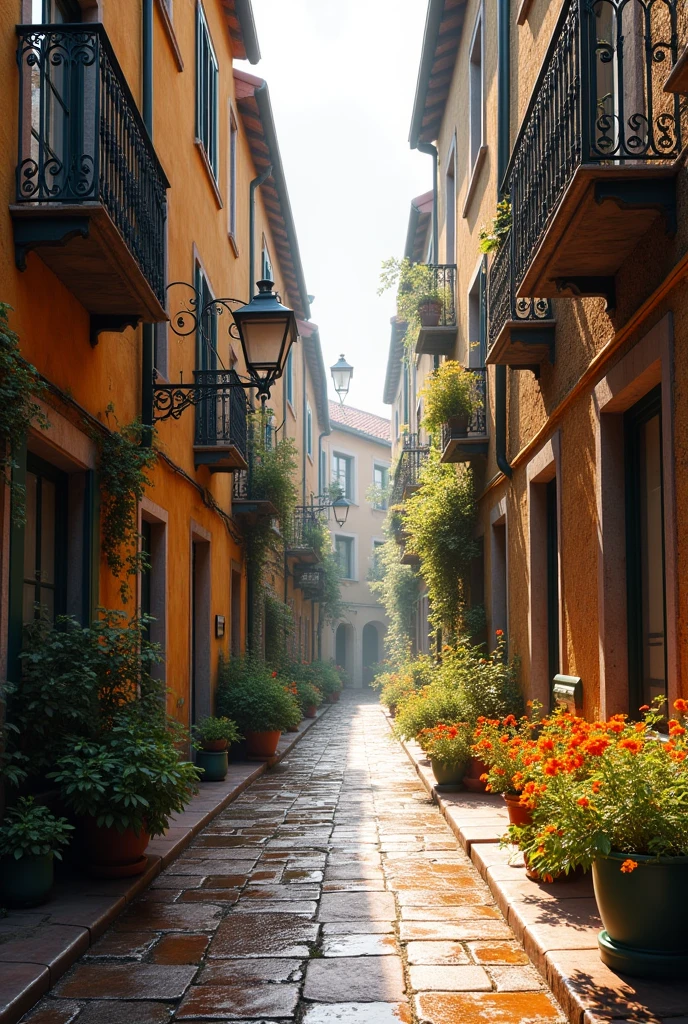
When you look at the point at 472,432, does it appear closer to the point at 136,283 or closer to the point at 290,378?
the point at 136,283

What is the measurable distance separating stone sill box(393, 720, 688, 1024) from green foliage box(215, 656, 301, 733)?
5543 millimetres

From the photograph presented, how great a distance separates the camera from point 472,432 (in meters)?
12.6

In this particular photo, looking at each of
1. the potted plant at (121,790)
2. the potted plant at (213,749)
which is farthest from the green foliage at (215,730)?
the potted plant at (121,790)

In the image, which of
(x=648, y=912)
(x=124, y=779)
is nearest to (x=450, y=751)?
(x=124, y=779)

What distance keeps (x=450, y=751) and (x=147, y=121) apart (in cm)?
634

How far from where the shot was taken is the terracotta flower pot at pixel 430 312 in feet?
51.1

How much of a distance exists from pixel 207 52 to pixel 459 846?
9938 millimetres

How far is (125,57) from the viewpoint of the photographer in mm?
8750

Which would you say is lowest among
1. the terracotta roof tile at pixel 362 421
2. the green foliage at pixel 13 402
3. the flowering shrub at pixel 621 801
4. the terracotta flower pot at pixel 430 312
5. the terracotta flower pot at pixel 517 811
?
the terracotta flower pot at pixel 517 811

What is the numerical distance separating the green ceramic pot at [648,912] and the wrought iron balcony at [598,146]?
3130 millimetres

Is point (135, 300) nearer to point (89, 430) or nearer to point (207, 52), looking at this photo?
point (89, 430)

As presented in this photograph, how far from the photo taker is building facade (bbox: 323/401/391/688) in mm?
41531

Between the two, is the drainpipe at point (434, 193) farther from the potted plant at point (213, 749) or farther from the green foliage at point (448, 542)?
the potted plant at point (213, 749)

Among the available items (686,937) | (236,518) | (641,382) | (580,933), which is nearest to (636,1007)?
(686,937)
